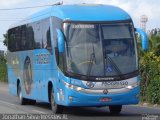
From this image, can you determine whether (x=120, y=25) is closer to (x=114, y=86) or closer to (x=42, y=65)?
(x=114, y=86)

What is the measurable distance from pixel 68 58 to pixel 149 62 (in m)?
11.5

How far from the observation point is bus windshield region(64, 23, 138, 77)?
17.8 m

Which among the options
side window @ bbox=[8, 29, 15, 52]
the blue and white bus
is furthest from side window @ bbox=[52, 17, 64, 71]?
side window @ bbox=[8, 29, 15, 52]

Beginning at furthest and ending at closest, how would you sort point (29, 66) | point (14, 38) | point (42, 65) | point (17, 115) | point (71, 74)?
point (14, 38) < point (29, 66) < point (42, 65) < point (17, 115) < point (71, 74)

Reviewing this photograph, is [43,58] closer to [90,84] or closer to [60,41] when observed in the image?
[60,41]

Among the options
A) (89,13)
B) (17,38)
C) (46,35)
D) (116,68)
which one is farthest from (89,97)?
(17,38)

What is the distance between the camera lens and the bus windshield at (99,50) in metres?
17.8

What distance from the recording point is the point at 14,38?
25.9m

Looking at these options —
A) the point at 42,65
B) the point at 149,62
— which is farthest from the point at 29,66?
the point at 149,62

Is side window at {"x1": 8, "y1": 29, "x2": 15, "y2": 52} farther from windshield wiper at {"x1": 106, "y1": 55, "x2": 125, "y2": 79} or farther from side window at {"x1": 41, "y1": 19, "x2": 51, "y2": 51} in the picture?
windshield wiper at {"x1": 106, "y1": 55, "x2": 125, "y2": 79}

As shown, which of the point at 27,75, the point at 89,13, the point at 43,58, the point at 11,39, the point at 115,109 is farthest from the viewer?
the point at 11,39

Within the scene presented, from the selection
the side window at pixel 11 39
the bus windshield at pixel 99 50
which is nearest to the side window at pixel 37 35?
the bus windshield at pixel 99 50

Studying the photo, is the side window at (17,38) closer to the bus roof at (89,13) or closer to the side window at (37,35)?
the side window at (37,35)

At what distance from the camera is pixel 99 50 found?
17.9m
